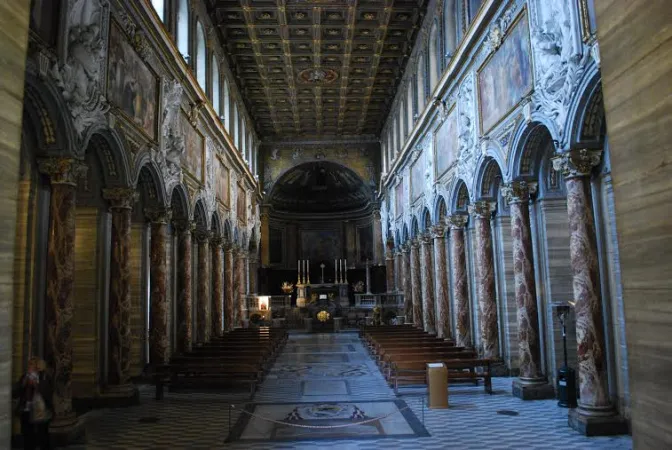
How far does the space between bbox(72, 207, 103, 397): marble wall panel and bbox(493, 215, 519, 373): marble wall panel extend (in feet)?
38.4

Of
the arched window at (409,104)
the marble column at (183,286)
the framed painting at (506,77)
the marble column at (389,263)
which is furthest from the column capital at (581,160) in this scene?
the marble column at (389,263)

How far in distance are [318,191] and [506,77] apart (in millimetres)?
34035

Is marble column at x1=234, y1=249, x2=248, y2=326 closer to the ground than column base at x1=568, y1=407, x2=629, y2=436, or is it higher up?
higher up

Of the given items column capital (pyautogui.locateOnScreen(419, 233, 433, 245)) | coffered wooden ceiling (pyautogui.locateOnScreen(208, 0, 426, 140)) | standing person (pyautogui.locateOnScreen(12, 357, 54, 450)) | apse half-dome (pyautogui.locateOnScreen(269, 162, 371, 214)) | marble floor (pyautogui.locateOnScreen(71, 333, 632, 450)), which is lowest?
marble floor (pyautogui.locateOnScreen(71, 333, 632, 450))

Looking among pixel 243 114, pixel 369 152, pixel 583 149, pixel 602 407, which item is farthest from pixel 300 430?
pixel 369 152

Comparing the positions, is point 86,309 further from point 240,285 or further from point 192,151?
point 240,285

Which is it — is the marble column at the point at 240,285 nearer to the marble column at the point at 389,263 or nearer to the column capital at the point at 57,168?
the marble column at the point at 389,263

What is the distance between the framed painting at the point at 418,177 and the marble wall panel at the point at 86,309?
15.1m

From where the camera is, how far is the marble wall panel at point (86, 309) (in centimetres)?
1388

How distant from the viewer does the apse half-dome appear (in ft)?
148

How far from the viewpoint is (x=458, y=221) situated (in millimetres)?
20188

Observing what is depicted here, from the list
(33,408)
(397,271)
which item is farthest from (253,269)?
(33,408)

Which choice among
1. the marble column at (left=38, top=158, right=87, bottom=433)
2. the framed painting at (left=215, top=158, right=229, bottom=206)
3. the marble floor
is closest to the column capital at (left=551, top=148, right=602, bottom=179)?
the marble floor

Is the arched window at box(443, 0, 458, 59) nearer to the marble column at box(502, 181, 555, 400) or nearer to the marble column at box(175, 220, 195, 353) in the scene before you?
the marble column at box(502, 181, 555, 400)
